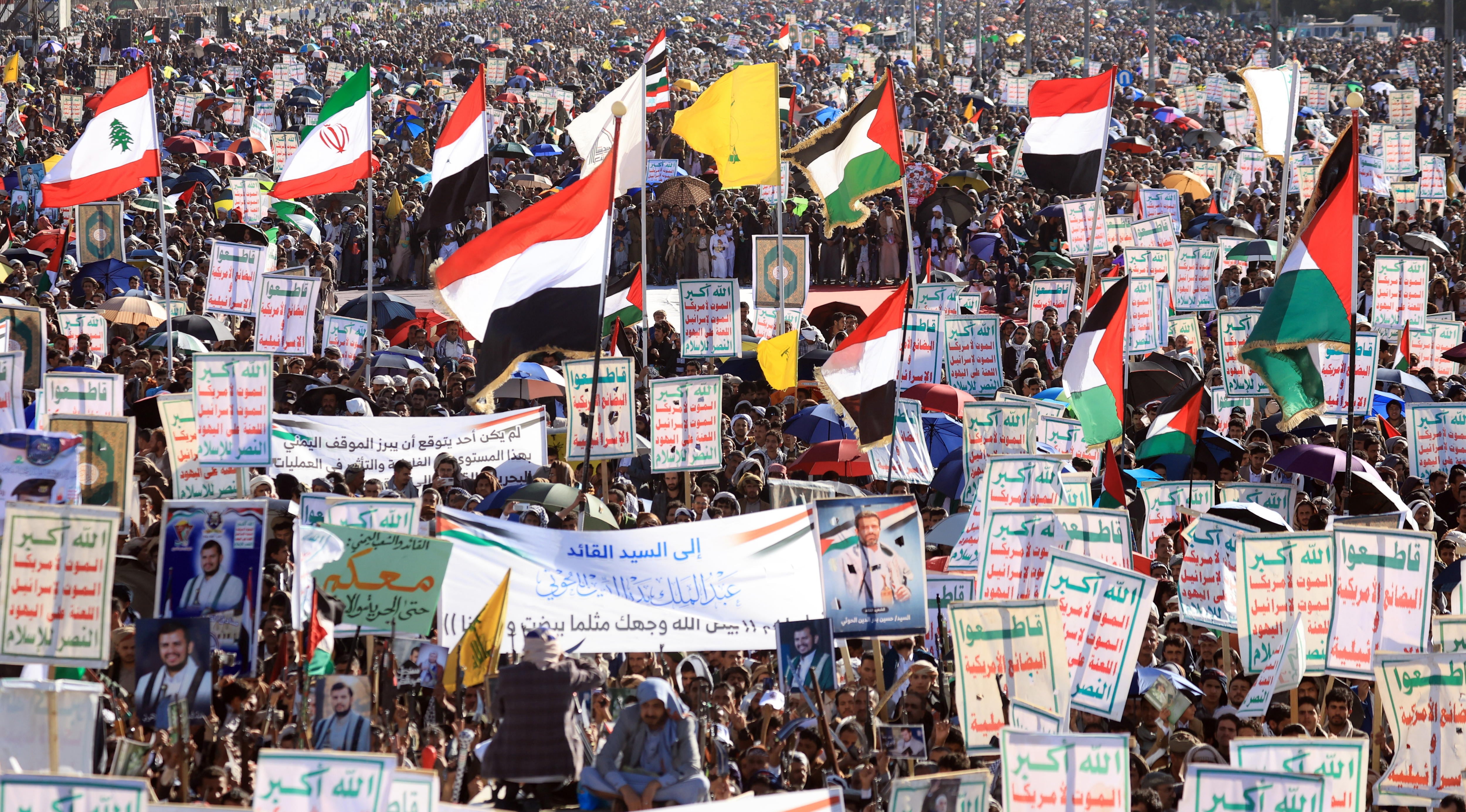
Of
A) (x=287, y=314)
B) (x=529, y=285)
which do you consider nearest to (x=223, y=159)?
(x=287, y=314)

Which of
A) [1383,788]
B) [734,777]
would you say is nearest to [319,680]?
[734,777]

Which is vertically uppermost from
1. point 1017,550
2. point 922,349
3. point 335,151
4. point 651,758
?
point 335,151

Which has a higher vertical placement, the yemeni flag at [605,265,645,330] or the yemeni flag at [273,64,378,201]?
the yemeni flag at [273,64,378,201]

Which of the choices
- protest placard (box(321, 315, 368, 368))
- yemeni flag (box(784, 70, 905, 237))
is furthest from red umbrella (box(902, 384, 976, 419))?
protest placard (box(321, 315, 368, 368))

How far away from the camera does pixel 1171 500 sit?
36.9 feet

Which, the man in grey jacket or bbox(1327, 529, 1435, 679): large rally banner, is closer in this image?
the man in grey jacket

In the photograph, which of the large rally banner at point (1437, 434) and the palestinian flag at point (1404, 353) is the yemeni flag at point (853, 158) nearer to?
the palestinian flag at point (1404, 353)

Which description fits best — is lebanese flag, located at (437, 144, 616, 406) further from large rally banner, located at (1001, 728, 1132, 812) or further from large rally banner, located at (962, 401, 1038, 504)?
large rally banner, located at (1001, 728, 1132, 812)

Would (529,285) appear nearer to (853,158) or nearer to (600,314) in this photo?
(600,314)

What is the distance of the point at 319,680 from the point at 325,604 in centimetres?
83

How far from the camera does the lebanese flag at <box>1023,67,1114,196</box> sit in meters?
16.6

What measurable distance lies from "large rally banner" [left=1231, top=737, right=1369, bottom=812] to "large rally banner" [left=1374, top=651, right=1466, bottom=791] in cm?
75

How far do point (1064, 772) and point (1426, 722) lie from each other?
1681 mm

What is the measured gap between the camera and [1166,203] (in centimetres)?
2108
